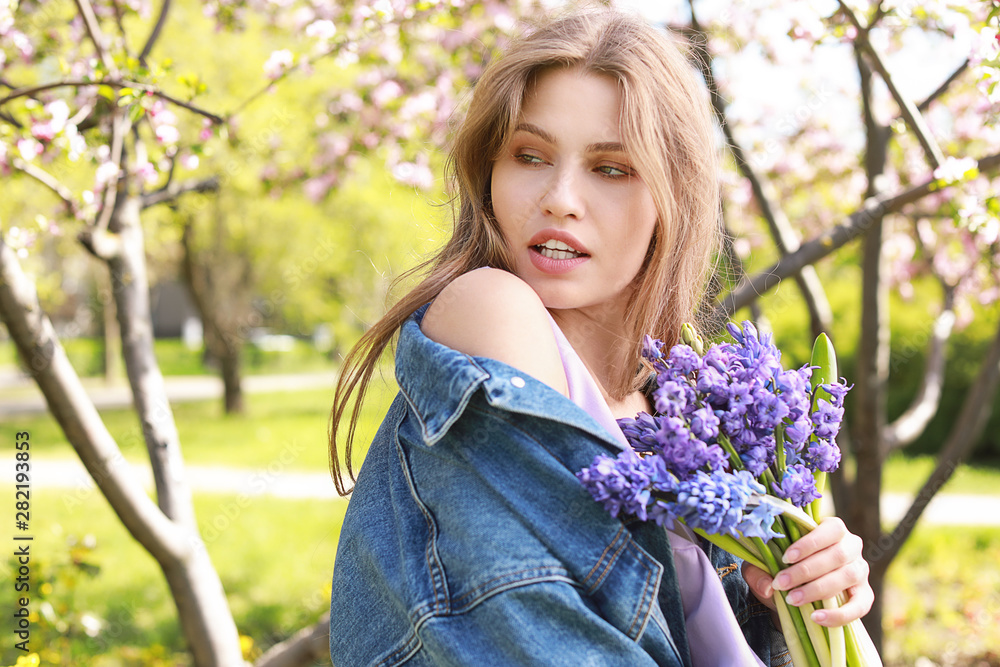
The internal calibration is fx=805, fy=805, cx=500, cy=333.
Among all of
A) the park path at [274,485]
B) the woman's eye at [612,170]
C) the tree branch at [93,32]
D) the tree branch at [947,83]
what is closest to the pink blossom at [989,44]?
the tree branch at [947,83]

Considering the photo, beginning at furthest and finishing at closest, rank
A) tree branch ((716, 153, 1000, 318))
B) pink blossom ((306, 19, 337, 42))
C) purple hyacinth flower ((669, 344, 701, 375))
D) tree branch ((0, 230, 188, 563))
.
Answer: pink blossom ((306, 19, 337, 42)), tree branch ((716, 153, 1000, 318)), tree branch ((0, 230, 188, 563)), purple hyacinth flower ((669, 344, 701, 375))

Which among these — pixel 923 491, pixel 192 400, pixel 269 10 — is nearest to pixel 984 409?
pixel 923 491

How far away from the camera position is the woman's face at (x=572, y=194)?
1.38m

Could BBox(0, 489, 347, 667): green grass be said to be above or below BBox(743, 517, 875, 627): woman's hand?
below

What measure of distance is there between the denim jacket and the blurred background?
1.94 ft

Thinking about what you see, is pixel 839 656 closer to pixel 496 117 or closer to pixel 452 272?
pixel 452 272

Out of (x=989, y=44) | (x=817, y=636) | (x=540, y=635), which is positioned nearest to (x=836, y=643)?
(x=817, y=636)

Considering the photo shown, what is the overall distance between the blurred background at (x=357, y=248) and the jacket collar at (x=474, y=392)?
0.55 m

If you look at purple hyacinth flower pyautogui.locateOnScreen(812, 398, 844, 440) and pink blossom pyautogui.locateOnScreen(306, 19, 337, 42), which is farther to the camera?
pink blossom pyautogui.locateOnScreen(306, 19, 337, 42)

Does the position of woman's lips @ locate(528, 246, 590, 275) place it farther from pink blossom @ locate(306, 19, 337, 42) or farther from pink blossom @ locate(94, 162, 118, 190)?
pink blossom @ locate(306, 19, 337, 42)

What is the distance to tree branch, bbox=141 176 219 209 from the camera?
10.1 feet

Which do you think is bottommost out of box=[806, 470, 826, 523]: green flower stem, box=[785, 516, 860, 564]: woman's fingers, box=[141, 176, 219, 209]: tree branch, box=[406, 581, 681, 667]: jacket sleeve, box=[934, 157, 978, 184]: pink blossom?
box=[406, 581, 681, 667]: jacket sleeve

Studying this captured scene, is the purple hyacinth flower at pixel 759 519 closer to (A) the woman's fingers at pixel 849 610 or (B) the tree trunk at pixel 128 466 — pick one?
(A) the woman's fingers at pixel 849 610

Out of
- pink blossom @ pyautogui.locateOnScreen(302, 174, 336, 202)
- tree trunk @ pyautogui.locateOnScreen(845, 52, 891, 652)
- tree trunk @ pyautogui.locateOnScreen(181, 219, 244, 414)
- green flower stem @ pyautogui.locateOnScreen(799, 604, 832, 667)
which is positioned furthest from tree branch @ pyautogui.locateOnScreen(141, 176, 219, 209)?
tree trunk @ pyautogui.locateOnScreen(181, 219, 244, 414)
